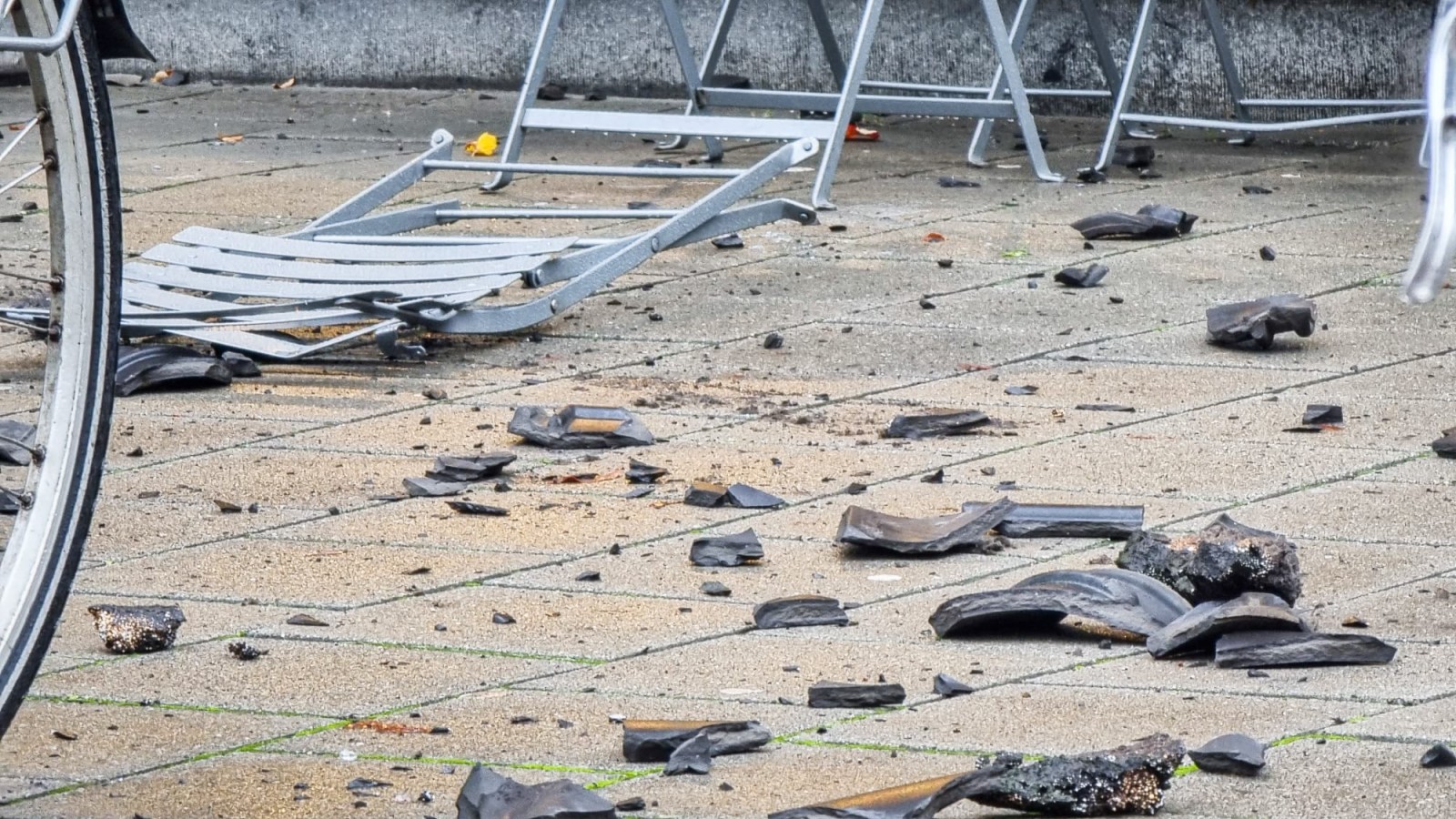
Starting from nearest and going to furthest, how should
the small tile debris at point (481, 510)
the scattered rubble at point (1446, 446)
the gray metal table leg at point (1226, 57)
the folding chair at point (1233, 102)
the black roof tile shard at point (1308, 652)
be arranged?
the black roof tile shard at point (1308, 652)
the small tile debris at point (481, 510)
the scattered rubble at point (1446, 446)
the folding chair at point (1233, 102)
the gray metal table leg at point (1226, 57)

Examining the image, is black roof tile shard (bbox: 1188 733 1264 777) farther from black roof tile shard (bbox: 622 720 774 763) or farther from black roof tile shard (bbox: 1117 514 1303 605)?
black roof tile shard (bbox: 1117 514 1303 605)

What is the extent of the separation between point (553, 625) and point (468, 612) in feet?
0.55

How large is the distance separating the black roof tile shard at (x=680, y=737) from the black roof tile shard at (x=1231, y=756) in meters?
0.59

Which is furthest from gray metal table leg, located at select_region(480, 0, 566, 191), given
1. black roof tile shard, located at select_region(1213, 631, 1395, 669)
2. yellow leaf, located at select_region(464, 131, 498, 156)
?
black roof tile shard, located at select_region(1213, 631, 1395, 669)

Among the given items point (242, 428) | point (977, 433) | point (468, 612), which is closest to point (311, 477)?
point (242, 428)

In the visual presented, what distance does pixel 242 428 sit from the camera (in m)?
5.35

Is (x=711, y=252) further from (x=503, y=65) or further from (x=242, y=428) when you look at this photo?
(x=503, y=65)

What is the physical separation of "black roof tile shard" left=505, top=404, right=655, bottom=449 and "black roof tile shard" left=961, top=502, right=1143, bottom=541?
96 cm

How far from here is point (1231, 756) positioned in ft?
10.1

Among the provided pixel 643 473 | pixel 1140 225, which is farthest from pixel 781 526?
pixel 1140 225

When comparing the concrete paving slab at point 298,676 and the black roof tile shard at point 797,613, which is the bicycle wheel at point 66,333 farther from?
the black roof tile shard at point 797,613

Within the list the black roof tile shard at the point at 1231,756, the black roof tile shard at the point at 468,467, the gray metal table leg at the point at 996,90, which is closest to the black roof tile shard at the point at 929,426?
the black roof tile shard at the point at 468,467

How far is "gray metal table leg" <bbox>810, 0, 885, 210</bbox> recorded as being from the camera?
784 centimetres

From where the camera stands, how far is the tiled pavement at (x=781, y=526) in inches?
127
